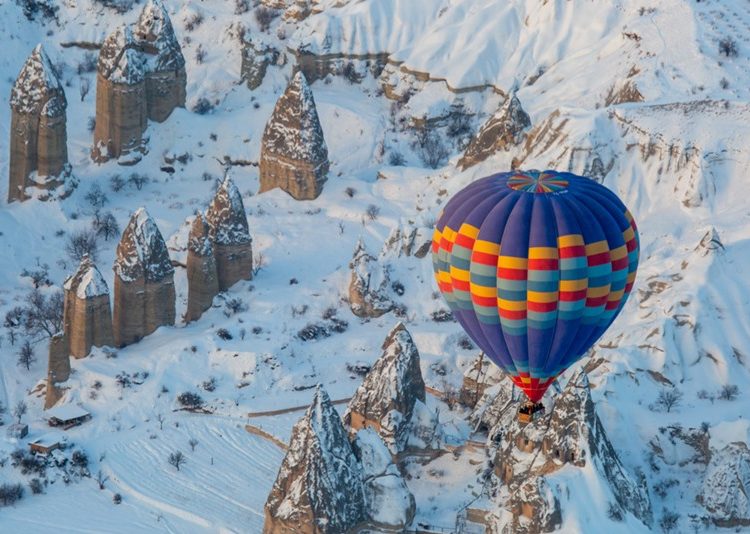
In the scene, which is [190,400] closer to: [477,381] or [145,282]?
[145,282]

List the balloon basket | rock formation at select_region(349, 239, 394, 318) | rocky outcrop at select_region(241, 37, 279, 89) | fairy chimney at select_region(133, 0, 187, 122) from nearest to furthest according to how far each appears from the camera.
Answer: the balloon basket → rock formation at select_region(349, 239, 394, 318) → fairy chimney at select_region(133, 0, 187, 122) → rocky outcrop at select_region(241, 37, 279, 89)

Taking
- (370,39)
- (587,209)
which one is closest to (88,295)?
(587,209)

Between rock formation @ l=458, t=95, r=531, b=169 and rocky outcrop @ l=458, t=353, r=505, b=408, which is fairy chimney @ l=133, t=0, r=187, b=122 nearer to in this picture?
rock formation @ l=458, t=95, r=531, b=169

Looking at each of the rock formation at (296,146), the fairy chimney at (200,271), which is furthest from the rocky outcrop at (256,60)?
the fairy chimney at (200,271)

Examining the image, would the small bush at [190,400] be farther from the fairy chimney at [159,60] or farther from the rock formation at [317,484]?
the fairy chimney at [159,60]

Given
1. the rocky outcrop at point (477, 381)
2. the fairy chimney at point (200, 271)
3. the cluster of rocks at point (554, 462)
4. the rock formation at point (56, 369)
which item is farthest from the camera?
the fairy chimney at point (200, 271)

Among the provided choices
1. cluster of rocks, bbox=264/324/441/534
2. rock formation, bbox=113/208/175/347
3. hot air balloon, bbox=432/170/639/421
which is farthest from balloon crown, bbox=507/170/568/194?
rock formation, bbox=113/208/175/347
